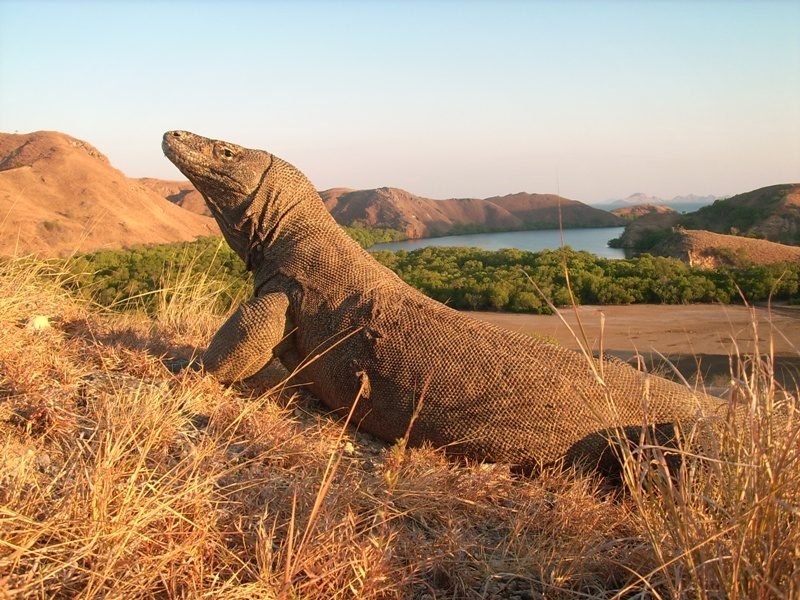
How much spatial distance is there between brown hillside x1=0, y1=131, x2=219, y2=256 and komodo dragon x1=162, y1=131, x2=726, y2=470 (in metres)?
15.5

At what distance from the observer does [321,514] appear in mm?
2957

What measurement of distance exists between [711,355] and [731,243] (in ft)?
58.8

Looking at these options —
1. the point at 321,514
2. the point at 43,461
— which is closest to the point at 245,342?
the point at 43,461

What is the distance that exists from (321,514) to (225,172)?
10.8ft

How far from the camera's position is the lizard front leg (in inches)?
194

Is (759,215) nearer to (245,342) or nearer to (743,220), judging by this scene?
(743,220)

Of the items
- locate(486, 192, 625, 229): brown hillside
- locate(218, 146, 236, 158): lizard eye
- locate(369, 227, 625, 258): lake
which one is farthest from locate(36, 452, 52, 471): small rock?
locate(486, 192, 625, 229): brown hillside

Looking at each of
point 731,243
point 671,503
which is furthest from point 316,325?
point 731,243

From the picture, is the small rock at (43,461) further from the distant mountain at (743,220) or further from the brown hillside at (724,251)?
the distant mountain at (743,220)

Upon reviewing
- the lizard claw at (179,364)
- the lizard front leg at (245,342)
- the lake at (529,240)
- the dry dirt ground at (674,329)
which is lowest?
the dry dirt ground at (674,329)

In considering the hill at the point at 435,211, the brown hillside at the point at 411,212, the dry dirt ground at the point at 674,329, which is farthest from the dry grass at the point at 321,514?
the hill at the point at 435,211

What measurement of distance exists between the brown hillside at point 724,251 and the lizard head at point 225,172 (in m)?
23.9

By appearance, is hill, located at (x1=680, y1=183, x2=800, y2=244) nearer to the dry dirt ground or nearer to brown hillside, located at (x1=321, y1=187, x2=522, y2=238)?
brown hillside, located at (x1=321, y1=187, x2=522, y2=238)

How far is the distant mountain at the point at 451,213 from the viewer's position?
4873 cm
